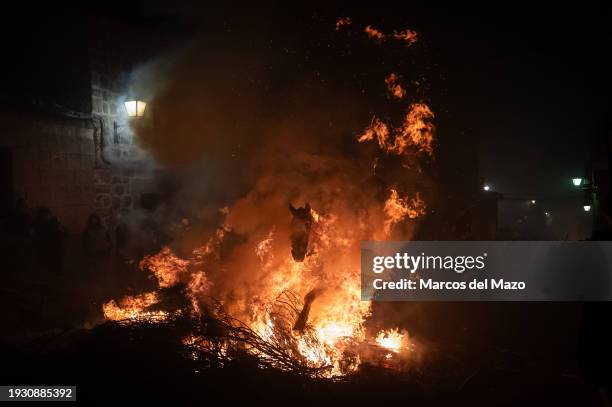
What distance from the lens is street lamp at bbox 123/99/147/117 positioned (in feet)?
42.5

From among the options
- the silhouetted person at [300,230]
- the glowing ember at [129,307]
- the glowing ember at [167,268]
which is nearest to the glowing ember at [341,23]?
the silhouetted person at [300,230]

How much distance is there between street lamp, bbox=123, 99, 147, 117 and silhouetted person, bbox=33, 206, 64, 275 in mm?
3701

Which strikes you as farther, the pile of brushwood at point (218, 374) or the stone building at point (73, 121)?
the stone building at point (73, 121)

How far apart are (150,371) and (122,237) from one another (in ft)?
26.7

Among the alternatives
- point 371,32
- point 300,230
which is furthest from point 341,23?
point 300,230

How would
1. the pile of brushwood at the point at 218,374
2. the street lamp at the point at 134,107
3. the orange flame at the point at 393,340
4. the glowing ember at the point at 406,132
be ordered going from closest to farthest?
the pile of brushwood at the point at 218,374, the orange flame at the point at 393,340, the glowing ember at the point at 406,132, the street lamp at the point at 134,107

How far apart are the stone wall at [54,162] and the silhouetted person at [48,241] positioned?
629mm

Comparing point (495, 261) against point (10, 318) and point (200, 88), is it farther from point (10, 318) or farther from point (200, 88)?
point (10, 318)

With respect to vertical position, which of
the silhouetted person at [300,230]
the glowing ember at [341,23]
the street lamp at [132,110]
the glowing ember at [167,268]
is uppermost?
the glowing ember at [341,23]

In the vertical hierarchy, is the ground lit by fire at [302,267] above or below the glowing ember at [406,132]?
below

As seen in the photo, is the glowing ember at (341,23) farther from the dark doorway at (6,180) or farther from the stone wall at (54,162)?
the dark doorway at (6,180)

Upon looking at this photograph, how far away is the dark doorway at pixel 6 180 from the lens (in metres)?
10.5

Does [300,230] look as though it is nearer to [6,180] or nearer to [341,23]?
[341,23]

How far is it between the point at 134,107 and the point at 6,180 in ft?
12.5
